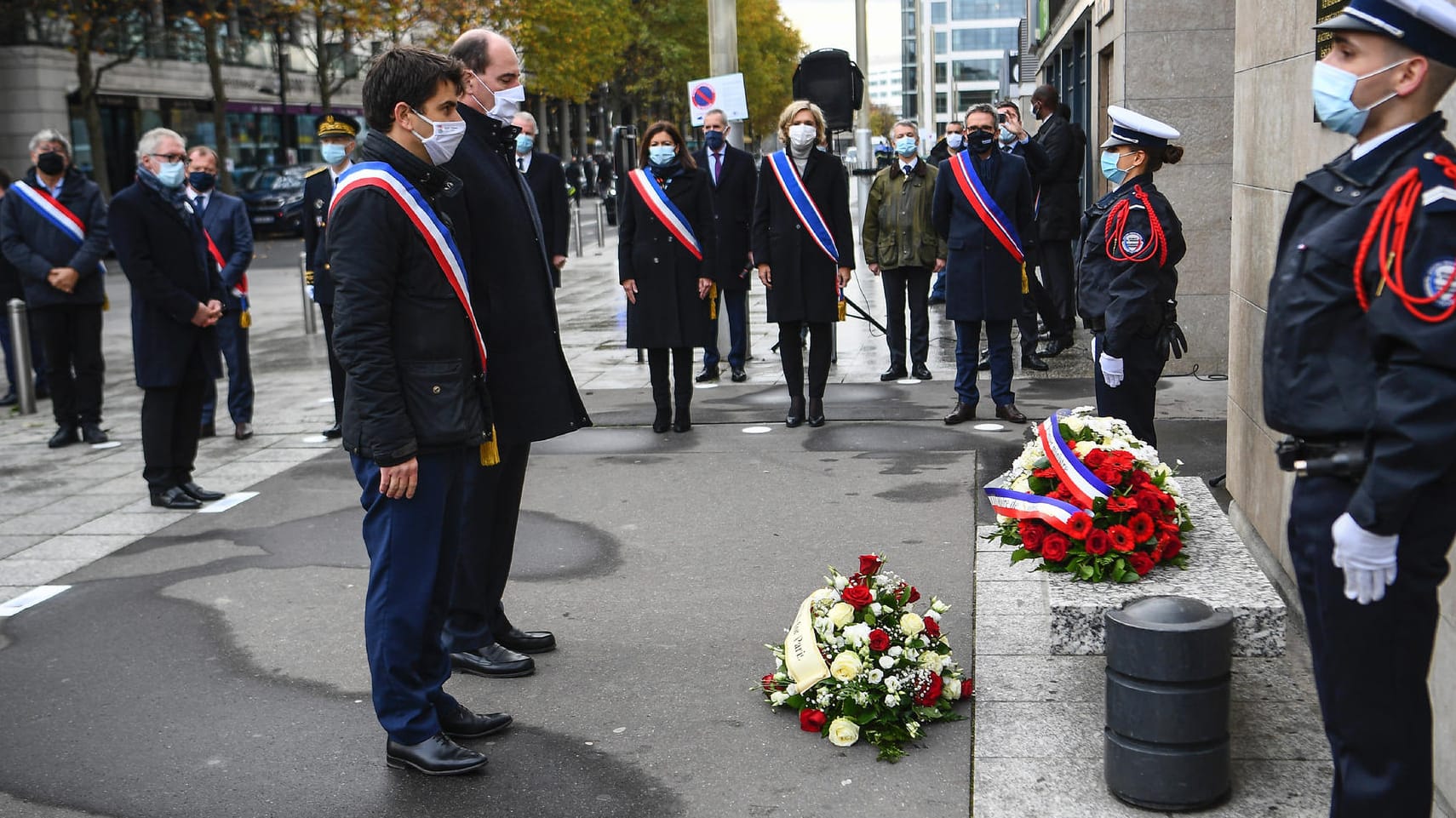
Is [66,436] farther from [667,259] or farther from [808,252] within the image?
[808,252]

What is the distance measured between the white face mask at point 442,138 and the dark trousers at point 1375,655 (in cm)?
257

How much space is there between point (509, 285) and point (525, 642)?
1397mm

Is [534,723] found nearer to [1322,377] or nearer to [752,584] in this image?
[752,584]

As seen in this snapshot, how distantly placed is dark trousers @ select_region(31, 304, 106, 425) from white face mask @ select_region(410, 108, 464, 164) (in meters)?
7.08

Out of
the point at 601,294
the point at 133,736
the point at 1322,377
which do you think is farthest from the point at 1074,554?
the point at 601,294

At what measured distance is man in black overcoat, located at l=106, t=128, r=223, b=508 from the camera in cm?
836

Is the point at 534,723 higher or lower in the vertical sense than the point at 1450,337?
lower

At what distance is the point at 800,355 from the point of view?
998cm

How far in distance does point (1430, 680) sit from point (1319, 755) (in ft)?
1.50

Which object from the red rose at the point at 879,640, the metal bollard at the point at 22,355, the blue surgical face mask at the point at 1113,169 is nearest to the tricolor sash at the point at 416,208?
the red rose at the point at 879,640

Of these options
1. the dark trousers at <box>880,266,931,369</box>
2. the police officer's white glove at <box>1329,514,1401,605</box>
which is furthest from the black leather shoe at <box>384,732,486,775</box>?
the dark trousers at <box>880,266,931,369</box>

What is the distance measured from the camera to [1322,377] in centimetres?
303

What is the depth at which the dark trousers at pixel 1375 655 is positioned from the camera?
9.80ft

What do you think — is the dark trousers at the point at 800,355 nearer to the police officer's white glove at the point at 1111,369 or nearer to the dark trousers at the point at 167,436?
the police officer's white glove at the point at 1111,369
